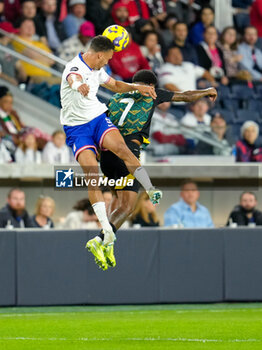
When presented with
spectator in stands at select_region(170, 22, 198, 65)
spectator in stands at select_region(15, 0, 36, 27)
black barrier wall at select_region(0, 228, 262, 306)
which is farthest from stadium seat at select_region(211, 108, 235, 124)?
spectator in stands at select_region(15, 0, 36, 27)

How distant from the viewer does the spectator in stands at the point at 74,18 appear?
17998 mm

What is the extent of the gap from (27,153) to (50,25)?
10.5 ft

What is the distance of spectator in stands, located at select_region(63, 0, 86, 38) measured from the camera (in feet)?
59.0

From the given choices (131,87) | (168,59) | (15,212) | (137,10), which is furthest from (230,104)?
(131,87)

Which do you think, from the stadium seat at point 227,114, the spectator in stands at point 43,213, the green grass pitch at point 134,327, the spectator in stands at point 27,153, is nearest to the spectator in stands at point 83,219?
the spectator in stands at point 43,213

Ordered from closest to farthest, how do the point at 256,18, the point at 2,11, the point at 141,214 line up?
1. the point at 141,214
2. the point at 2,11
3. the point at 256,18

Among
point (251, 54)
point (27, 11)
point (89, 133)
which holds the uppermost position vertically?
point (27, 11)

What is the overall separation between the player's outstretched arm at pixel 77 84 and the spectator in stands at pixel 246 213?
622cm

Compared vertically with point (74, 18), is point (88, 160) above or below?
below

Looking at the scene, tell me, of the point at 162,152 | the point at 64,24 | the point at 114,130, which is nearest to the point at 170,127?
the point at 162,152

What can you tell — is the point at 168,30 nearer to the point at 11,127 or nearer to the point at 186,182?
the point at 186,182

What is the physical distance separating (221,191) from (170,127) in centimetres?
206

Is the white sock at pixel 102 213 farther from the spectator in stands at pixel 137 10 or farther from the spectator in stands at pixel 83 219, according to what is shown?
the spectator in stands at pixel 137 10

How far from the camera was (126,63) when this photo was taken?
1744cm
